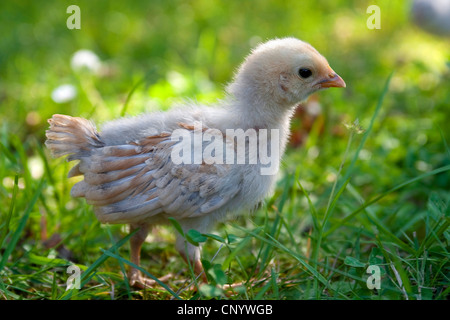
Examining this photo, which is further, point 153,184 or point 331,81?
point 331,81

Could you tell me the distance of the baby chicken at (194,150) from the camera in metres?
2.19

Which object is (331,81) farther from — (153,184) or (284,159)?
(284,159)

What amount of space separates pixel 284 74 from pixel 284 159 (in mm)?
1253

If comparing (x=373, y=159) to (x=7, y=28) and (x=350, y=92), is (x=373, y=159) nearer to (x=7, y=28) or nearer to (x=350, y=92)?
(x=350, y=92)

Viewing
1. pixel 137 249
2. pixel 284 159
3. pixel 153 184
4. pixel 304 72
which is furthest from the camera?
pixel 284 159

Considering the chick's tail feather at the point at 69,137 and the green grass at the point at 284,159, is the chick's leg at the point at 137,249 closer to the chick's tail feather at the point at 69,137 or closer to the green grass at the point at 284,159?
the green grass at the point at 284,159

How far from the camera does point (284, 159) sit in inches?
136

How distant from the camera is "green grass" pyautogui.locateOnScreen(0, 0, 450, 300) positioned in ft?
7.19

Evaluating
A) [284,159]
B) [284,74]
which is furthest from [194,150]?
[284,159]

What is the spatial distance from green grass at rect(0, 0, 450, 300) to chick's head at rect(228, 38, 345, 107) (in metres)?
0.26

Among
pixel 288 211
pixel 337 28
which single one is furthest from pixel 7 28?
pixel 288 211

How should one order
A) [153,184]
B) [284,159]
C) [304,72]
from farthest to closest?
[284,159] < [304,72] < [153,184]

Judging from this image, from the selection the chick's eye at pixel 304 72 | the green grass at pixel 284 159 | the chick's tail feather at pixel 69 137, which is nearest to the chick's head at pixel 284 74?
the chick's eye at pixel 304 72

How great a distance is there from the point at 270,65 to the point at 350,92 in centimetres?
240
